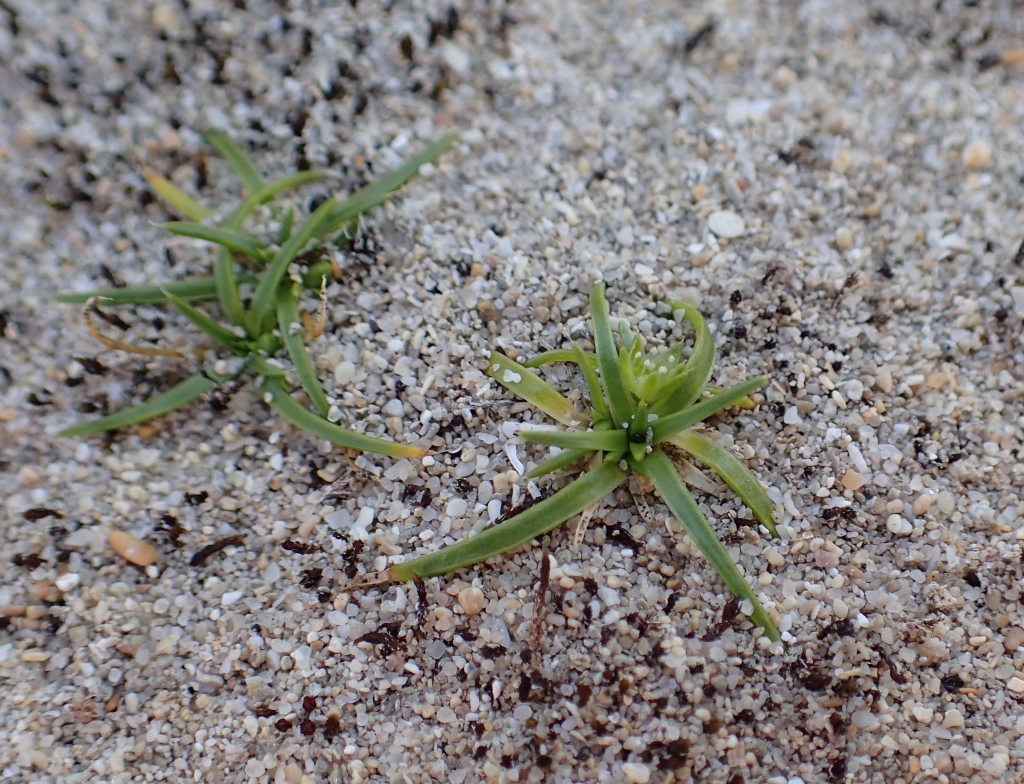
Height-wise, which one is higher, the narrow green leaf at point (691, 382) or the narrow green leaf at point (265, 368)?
the narrow green leaf at point (691, 382)

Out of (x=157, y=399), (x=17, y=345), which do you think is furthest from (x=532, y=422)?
(x=17, y=345)

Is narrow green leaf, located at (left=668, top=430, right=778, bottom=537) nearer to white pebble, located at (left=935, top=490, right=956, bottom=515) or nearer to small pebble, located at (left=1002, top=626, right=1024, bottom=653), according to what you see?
white pebble, located at (left=935, top=490, right=956, bottom=515)

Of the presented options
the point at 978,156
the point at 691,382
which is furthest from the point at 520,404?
the point at 978,156

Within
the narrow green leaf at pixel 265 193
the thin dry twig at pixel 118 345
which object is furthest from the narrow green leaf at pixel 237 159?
the thin dry twig at pixel 118 345

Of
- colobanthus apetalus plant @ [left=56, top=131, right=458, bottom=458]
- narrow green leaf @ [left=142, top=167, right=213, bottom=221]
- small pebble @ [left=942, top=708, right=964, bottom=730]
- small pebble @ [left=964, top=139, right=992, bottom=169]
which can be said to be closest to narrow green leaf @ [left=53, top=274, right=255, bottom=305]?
colobanthus apetalus plant @ [left=56, top=131, right=458, bottom=458]

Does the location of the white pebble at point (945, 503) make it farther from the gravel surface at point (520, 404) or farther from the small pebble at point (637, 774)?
the small pebble at point (637, 774)

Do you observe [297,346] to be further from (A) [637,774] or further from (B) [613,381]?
(A) [637,774]

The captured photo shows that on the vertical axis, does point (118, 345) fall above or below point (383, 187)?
below
